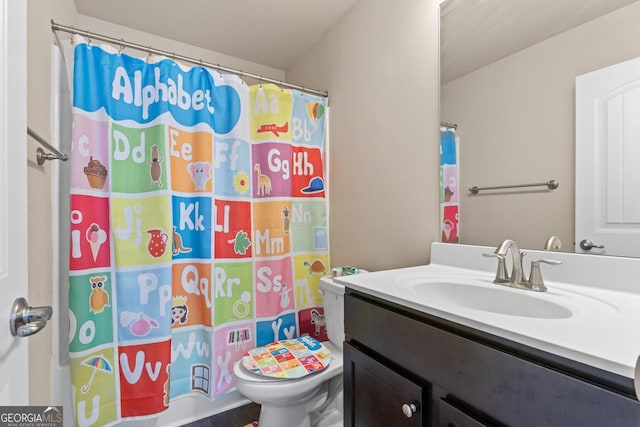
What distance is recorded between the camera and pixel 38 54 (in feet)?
3.53

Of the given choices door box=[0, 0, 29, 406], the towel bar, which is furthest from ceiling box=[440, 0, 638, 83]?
door box=[0, 0, 29, 406]

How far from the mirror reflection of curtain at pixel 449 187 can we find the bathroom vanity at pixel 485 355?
11.0 inches

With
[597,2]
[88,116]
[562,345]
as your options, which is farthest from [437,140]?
[88,116]

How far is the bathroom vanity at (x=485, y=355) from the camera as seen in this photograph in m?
0.47

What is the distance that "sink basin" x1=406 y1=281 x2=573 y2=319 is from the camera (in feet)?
2.53

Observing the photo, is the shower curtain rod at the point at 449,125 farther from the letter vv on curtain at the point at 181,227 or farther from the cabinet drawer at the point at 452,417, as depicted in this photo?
the cabinet drawer at the point at 452,417

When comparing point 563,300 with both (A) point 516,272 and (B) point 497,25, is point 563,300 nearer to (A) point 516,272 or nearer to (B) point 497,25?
(A) point 516,272

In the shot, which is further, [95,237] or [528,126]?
[95,237]

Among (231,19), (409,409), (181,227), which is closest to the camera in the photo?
(409,409)

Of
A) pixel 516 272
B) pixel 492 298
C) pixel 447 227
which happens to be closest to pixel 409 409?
pixel 492 298

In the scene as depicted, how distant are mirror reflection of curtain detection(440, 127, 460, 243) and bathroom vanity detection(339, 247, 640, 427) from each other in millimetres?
279

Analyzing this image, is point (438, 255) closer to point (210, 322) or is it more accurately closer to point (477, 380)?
point (477, 380)

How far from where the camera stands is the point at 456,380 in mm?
636

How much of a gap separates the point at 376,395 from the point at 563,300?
1.88 ft
